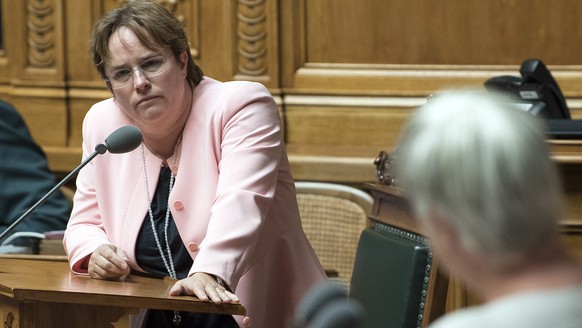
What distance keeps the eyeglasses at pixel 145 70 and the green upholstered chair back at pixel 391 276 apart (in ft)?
2.63

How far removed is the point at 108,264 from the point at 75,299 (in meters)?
0.30

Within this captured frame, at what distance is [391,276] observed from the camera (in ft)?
10.4

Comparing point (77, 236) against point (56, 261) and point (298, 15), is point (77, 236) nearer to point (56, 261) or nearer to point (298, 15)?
point (56, 261)

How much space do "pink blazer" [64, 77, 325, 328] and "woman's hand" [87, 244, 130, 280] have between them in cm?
7

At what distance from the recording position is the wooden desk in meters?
2.51

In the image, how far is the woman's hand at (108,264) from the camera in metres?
2.84

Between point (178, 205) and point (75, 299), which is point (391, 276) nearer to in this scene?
point (178, 205)

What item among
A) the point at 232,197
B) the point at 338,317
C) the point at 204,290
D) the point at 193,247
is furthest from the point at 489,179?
the point at 193,247

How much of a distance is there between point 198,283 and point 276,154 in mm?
486

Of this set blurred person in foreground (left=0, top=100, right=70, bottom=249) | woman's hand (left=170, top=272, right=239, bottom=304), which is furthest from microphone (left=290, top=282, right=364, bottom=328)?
blurred person in foreground (left=0, top=100, right=70, bottom=249)

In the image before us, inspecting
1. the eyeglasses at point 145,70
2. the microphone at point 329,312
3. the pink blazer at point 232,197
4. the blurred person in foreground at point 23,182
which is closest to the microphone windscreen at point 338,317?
the microphone at point 329,312

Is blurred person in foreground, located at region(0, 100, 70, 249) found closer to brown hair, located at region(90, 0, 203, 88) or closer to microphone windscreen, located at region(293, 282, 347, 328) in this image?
brown hair, located at region(90, 0, 203, 88)

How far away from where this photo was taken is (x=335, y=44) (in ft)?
16.0

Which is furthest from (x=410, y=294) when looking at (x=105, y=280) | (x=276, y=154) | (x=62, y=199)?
(x=62, y=199)
